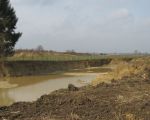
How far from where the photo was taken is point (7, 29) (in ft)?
164

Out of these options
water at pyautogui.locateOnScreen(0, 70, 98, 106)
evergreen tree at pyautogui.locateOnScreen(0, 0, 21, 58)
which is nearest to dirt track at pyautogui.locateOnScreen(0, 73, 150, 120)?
water at pyautogui.locateOnScreen(0, 70, 98, 106)

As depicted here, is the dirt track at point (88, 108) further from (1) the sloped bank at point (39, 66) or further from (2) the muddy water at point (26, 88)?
(1) the sloped bank at point (39, 66)

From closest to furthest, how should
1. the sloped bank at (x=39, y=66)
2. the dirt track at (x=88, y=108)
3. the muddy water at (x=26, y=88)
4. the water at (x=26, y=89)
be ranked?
the dirt track at (x=88, y=108), the water at (x=26, y=89), the muddy water at (x=26, y=88), the sloped bank at (x=39, y=66)

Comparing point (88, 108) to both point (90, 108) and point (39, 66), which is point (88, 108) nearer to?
point (90, 108)

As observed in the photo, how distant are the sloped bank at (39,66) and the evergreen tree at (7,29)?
110 inches

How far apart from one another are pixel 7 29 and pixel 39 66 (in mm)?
11081

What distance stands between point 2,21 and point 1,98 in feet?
69.1

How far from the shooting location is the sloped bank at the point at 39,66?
52603 millimetres

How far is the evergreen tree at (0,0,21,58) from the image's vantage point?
49.0m

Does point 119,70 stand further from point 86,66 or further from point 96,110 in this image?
point 86,66

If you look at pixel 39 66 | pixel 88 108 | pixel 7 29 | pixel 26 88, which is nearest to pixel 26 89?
pixel 26 88

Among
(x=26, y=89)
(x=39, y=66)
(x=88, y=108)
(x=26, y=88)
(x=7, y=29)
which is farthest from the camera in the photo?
(x=39, y=66)

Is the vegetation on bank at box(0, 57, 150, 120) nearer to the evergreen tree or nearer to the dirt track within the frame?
the dirt track

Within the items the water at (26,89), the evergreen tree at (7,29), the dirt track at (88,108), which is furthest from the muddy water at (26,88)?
the dirt track at (88,108)
